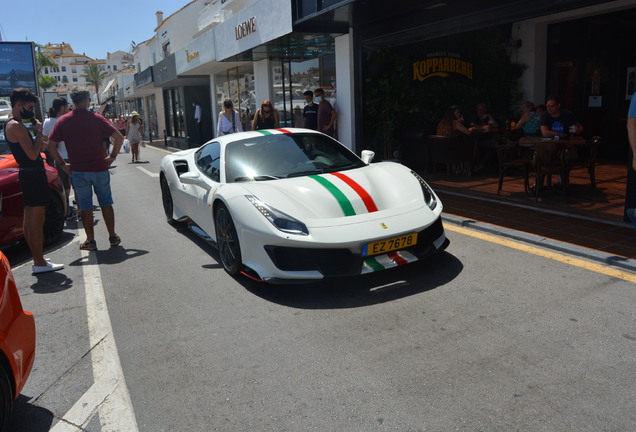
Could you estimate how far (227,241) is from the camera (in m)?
4.66

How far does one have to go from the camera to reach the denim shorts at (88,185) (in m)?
5.86

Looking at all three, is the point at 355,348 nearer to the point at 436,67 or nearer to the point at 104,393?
the point at 104,393

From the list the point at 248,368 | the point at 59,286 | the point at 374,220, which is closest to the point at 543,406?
the point at 248,368

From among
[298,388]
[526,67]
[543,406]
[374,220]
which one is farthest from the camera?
[526,67]

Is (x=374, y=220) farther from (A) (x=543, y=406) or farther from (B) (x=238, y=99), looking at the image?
(B) (x=238, y=99)

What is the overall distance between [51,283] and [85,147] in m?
1.68

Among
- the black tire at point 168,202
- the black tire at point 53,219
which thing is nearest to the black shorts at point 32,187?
the black tire at point 53,219

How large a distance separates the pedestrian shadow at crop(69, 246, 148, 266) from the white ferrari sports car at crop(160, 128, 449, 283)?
2.77 feet

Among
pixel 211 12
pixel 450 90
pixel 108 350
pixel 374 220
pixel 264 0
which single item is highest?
pixel 211 12

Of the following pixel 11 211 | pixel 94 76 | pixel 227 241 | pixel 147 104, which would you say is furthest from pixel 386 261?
pixel 94 76

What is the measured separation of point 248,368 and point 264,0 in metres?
10.6

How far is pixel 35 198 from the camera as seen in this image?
5.23 meters

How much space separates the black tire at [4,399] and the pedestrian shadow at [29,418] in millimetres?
290

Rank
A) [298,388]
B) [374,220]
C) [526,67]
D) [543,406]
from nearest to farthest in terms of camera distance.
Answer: [543,406]
[298,388]
[374,220]
[526,67]
